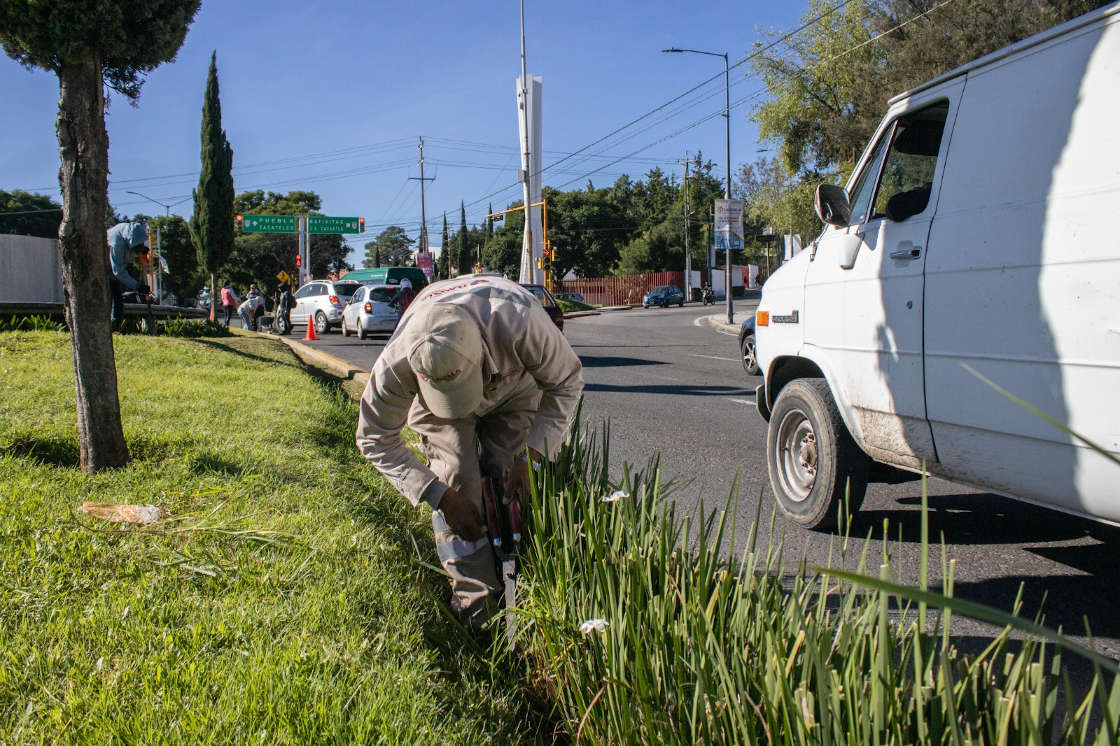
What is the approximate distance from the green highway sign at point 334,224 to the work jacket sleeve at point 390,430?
183 ft

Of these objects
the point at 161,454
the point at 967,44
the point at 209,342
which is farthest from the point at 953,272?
the point at 967,44

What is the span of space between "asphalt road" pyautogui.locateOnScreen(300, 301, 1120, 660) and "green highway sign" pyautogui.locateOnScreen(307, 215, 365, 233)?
4992 cm

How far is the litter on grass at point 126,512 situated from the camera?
3.46 m

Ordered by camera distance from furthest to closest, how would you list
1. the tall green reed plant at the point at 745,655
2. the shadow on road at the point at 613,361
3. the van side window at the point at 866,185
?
the shadow on road at the point at 613,361, the van side window at the point at 866,185, the tall green reed plant at the point at 745,655

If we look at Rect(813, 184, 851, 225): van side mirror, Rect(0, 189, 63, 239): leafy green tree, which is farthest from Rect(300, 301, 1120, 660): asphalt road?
Rect(0, 189, 63, 239): leafy green tree

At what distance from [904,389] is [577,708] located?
84.1 inches

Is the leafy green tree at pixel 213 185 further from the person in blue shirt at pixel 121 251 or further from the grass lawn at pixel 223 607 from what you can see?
the grass lawn at pixel 223 607

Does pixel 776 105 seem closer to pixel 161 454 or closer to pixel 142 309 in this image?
pixel 142 309

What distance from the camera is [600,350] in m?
19.2

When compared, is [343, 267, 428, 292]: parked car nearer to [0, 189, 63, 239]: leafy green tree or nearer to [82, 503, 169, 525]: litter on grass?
[82, 503, 169, 525]: litter on grass

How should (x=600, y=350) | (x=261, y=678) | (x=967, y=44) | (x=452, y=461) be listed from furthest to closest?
(x=967, y=44) < (x=600, y=350) < (x=452, y=461) < (x=261, y=678)

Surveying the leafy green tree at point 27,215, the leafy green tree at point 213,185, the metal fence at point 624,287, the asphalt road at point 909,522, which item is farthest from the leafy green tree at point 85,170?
the leafy green tree at point 27,215

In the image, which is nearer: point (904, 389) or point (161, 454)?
point (904, 389)

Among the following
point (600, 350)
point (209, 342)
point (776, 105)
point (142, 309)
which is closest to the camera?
point (209, 342)
